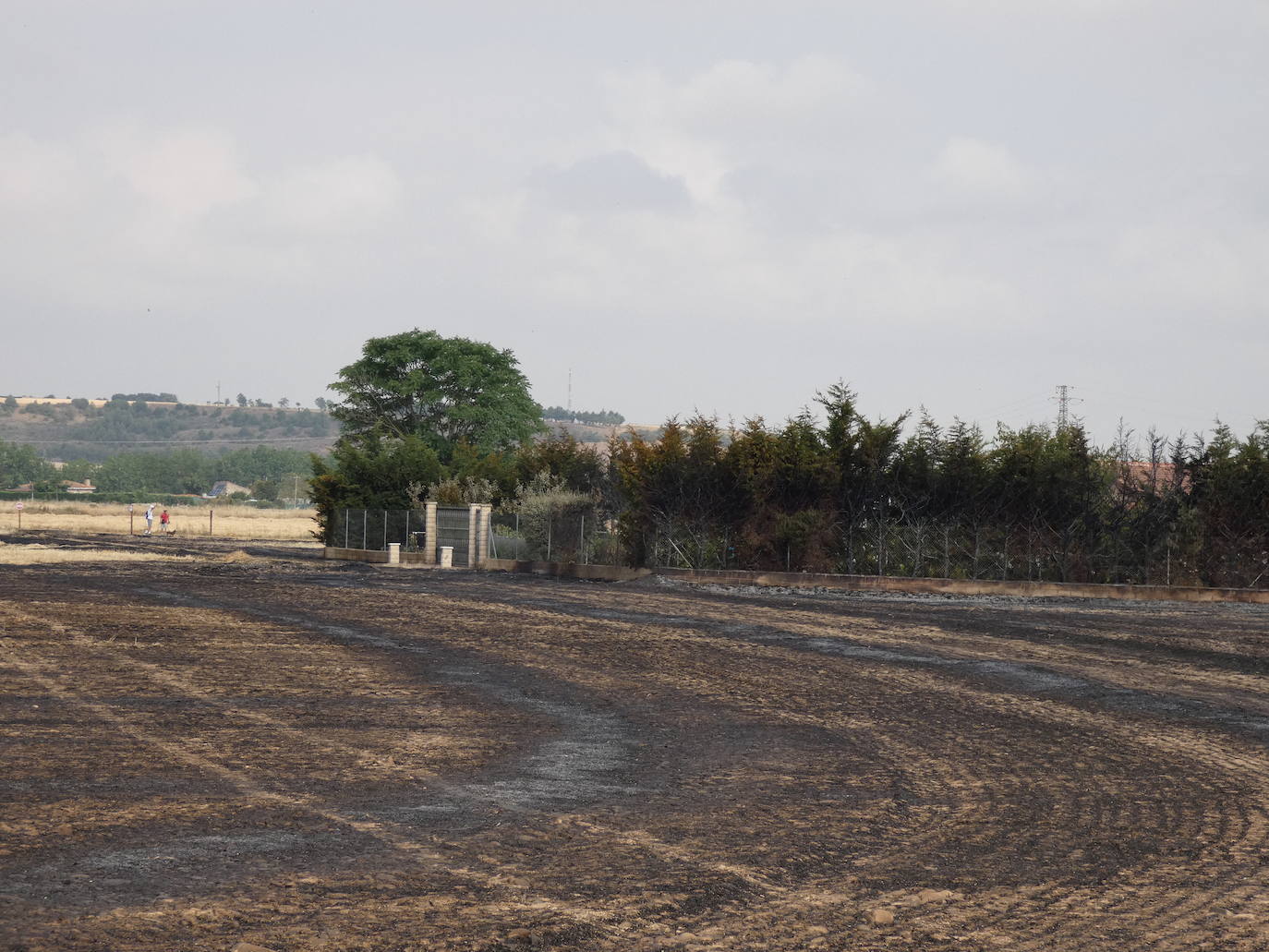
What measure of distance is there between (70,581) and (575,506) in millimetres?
14471

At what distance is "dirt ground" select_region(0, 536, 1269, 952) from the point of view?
20.1 feet

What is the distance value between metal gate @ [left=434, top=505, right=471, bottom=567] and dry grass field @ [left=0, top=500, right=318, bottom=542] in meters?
11.7

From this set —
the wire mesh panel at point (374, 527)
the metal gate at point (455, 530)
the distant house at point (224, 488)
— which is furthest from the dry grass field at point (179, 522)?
the distant house at point (224, 488)

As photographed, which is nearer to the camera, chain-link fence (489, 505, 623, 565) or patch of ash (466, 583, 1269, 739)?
→ patch of ash (466, 583, 1269, 739)

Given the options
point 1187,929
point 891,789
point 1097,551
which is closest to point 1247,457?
point 1097,551

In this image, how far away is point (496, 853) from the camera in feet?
24.1

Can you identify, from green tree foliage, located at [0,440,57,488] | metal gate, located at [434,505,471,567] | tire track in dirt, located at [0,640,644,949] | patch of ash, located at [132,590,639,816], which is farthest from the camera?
green tree foliage, located at [0,440,57,488]

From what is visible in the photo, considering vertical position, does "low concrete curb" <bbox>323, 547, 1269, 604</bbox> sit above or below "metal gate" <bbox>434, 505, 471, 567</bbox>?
below

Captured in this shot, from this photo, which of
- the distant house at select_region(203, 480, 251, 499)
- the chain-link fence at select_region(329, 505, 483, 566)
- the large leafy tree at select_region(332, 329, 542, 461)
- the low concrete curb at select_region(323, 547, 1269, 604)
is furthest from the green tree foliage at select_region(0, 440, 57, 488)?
the low concrete curb at select_region(323, 547, 1269, 604)

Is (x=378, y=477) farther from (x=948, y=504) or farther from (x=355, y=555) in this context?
(x=948, y=504)

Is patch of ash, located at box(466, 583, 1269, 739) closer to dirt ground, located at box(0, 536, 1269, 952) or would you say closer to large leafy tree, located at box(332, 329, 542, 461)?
dirt ground, located at box(0, 536, 1269, 952)

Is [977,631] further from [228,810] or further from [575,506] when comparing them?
[575,506]

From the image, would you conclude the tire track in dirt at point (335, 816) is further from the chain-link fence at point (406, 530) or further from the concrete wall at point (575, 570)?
the chain-link fence at point (406, 530)

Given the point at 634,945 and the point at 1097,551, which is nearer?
the point at 634,945
